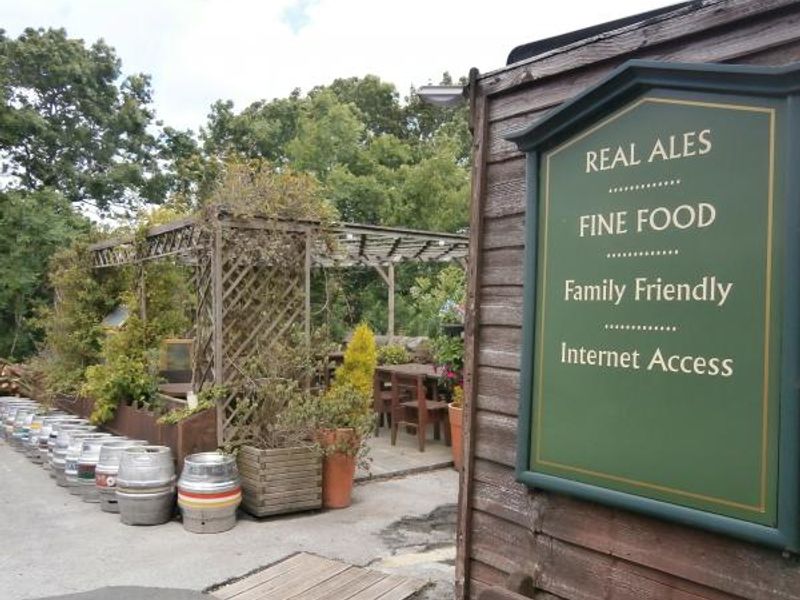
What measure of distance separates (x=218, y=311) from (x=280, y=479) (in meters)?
1.49

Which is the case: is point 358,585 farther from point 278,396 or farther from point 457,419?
point 457,419

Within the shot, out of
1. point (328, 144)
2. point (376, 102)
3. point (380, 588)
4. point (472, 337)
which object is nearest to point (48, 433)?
point (380, 588)

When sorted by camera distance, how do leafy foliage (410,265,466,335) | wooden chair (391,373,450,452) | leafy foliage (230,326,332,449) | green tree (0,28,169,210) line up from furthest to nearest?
green tree (0,28,169,210)
leafy foliage (410,265,466,335)
wooden chair (391,373,450,452)
leafy foliage (230,326,332,449)

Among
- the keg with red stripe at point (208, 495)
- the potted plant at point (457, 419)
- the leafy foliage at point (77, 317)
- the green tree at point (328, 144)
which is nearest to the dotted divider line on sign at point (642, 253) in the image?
the keg with red stripe at point (208, 495)

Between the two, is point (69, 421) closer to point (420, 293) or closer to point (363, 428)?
point (363, 428)

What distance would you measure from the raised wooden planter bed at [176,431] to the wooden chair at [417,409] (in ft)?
8.63

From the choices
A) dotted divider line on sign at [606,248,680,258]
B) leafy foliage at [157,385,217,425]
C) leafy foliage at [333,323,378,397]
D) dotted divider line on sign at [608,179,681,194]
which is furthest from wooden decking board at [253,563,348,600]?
leafy foliage at [333,323,378,397]

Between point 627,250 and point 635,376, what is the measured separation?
1.16ft

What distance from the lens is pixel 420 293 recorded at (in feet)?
44.3

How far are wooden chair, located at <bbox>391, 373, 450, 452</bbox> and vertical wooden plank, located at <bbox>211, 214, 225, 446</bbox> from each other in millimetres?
2613

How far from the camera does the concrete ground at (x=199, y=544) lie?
4367 mm

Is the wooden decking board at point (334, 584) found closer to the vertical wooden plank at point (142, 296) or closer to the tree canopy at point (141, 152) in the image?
the vertical wooden plank at point (142, 296)

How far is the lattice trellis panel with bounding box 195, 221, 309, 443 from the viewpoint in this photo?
5902 mm

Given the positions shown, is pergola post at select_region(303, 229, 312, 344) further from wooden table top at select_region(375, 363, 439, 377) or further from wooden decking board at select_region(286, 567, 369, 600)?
wooden decking board at select_region(286, 567, 369, 600)
